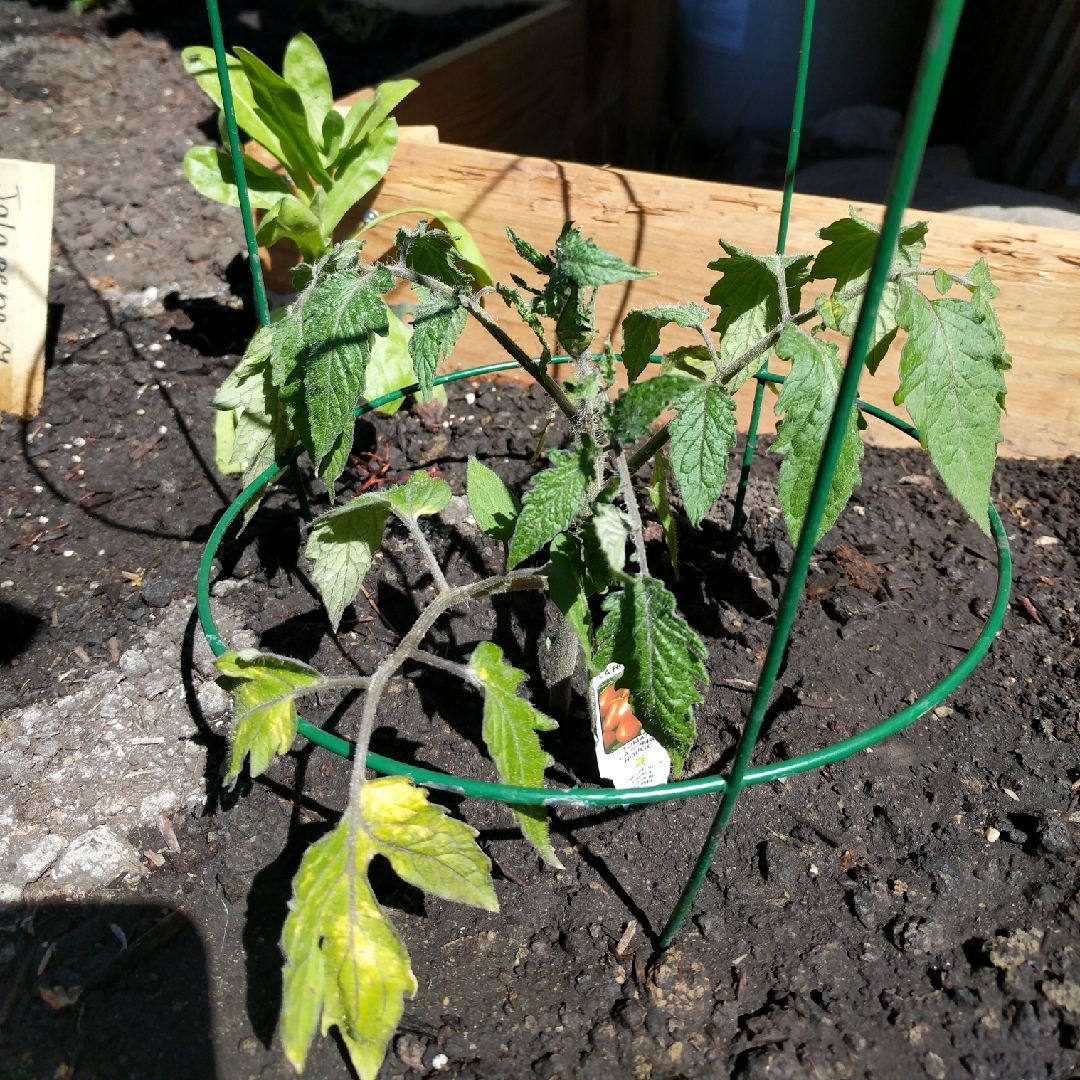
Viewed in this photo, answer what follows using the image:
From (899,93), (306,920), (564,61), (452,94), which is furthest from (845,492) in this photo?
(899,93)

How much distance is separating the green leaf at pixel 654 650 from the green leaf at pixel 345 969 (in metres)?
0.33

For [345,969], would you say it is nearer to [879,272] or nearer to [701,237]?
[879,272]

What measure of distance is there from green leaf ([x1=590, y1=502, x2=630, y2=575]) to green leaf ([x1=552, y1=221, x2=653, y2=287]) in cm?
21

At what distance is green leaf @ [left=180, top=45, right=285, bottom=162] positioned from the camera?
1.79 meters

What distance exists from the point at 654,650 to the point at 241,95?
61.5 inches

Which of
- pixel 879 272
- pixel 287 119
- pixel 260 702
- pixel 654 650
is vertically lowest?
pixel 260 702

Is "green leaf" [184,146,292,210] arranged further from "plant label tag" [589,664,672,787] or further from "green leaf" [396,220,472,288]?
"plant label tag" [589,664,672,787]

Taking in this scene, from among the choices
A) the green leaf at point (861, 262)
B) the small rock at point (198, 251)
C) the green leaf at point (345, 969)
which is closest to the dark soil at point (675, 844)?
the green leaf at point (345, 969)

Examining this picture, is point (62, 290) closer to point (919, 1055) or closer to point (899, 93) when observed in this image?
point (919, 1055)

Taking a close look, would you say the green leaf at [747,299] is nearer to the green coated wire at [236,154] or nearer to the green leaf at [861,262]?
the green leaf at [861,262]

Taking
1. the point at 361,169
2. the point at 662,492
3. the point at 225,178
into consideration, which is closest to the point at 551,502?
the point at 662,492

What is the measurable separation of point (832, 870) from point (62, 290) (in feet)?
7.16

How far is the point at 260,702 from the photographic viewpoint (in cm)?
93

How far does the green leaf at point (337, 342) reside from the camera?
35.3 inches
